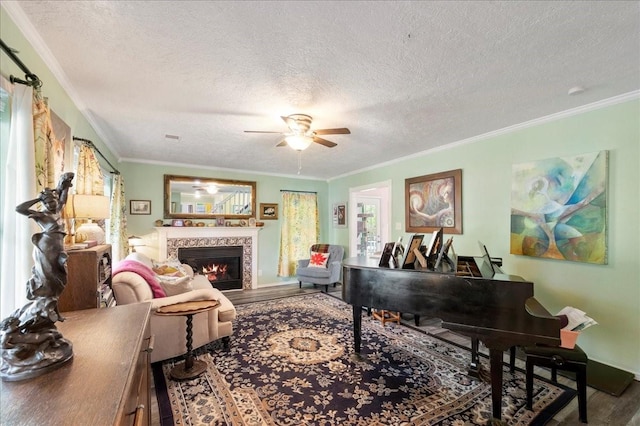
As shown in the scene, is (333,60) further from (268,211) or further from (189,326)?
(268,211)

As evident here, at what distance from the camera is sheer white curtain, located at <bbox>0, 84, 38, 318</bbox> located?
56.9 inches

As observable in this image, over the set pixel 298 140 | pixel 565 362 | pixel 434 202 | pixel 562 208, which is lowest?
pixel 565 362

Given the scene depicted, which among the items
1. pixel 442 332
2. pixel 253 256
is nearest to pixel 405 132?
pixel 442 332

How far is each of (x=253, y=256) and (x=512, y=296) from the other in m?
4.88

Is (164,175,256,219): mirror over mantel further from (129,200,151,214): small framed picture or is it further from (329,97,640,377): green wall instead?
(329,97,640,377): green wall

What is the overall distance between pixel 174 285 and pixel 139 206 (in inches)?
110

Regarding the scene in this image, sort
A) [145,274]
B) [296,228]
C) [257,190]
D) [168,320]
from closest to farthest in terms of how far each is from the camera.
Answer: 1. [168,320]
2. [145,274]
3. [257,190]
4. [296,228]

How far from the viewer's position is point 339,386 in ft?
7.44

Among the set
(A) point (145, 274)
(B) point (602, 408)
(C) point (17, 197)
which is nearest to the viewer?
(C) point (17, 197)

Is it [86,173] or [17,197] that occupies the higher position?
[86,173]

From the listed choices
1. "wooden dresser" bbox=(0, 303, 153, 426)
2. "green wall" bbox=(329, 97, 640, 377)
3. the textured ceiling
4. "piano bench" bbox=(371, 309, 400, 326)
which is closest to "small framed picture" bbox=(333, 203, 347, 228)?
"piano bench" bbox=(371, 309, 400, 326)

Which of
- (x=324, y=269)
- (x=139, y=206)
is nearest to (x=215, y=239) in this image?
(x=139, y=206)

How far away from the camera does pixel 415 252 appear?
241 cm

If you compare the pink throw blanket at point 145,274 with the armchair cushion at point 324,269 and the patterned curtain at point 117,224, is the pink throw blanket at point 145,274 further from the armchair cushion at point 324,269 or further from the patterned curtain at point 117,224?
the armchair cushion at point 324,269
